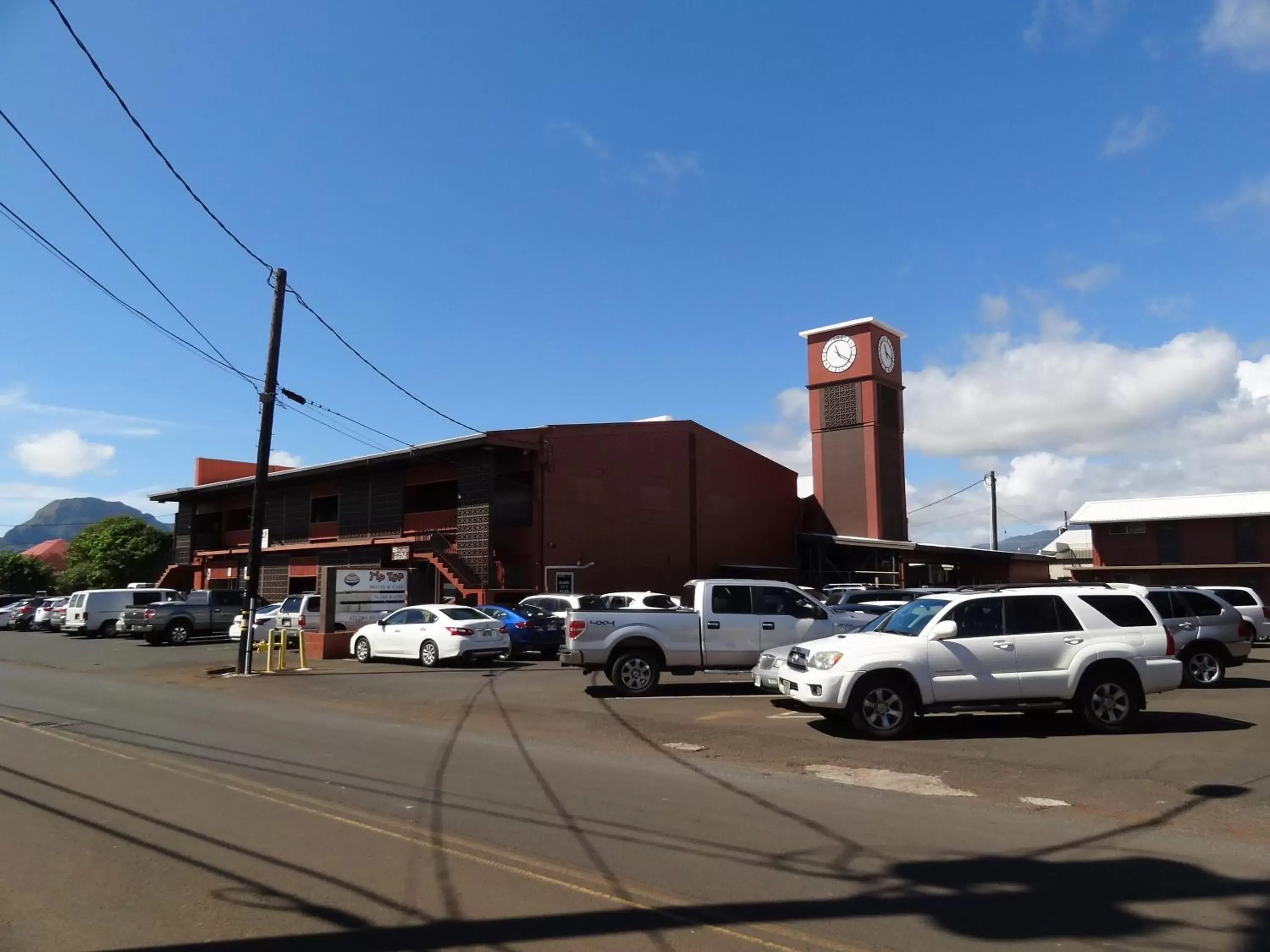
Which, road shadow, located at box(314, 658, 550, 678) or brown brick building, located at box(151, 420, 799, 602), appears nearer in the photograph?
road shadow, located at box(314, 658, 550, 678)

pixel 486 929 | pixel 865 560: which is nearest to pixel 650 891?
pixel 486 929

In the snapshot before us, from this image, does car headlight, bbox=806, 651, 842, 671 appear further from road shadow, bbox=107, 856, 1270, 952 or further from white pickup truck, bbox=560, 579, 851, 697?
road shadow, bbox=107, 856, 1270, 952

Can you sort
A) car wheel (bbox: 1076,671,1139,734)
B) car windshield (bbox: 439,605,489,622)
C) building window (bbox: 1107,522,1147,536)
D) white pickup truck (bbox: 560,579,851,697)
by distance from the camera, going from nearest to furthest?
car wheel (bbox: 1076,671,1139,734) → white pickup truck (bbox: 560,579,851,697) → car windshield (bbox: 439,605,489,622) → building window (bbox: 1107,522,1147,536)

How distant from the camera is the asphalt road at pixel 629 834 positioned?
16.9ft

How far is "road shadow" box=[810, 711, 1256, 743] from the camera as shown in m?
11.8

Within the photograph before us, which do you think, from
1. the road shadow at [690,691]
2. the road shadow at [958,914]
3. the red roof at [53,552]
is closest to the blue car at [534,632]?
the road shadow at [690,691]

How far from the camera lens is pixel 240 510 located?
171 feet

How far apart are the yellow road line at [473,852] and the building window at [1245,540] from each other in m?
44.2

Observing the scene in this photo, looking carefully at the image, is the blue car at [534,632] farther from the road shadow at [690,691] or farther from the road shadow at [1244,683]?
the road shadow at [1244,683]

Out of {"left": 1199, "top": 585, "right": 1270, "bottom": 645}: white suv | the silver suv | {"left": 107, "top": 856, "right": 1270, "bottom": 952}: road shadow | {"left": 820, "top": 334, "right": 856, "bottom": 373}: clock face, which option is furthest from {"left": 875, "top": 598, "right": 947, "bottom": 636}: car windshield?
{"left": 820, "top": 334, "right": 856, "bottom": 373}: clock face

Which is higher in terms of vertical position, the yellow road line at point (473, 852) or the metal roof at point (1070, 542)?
the metal roof at point (1070, 542)

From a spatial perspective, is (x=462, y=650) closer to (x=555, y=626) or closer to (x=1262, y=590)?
(x=555, y=626)

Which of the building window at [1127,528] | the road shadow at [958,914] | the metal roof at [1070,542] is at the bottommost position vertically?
the road shadow at [958,914]

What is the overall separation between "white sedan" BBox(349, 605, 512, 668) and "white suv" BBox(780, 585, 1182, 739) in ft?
37.5
